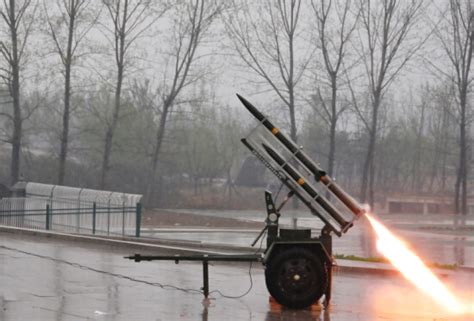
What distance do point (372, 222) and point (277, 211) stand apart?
1.59 m

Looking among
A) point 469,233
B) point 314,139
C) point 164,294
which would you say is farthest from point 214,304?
point 314,139

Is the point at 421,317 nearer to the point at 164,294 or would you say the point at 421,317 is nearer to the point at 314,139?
the point at 164,294

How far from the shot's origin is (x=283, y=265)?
13.1 m

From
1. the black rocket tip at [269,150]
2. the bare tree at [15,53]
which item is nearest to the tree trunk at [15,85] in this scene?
the bare tree at [15,53]

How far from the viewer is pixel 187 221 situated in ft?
132

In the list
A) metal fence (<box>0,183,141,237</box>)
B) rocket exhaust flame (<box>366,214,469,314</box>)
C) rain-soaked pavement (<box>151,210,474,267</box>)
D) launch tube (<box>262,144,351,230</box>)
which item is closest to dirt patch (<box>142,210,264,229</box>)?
rain-soaked pavement (<box>151,210,474,267</box>)

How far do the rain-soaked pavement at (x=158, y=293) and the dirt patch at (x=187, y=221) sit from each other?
1723 centimetres

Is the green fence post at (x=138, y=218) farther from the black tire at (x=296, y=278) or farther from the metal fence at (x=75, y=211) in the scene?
the black tire at (x=296, y=278)

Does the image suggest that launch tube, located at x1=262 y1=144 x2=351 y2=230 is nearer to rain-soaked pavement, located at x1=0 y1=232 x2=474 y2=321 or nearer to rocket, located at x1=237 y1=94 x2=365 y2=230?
rocket, located at x1=237 y1=94 x2=365 y2=230

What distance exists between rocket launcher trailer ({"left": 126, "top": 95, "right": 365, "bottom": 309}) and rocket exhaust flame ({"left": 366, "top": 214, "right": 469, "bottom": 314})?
764 millimetres

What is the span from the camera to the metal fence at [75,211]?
26875 millimetres

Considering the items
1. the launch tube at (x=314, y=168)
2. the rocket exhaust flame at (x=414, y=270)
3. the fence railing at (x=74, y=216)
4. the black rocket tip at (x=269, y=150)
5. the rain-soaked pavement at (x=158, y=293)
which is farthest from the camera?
the fence railing at (x=74, y=216)

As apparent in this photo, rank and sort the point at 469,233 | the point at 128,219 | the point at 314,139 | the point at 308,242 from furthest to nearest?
the point at 314,139 → the point at 469,233 → the point at 128,219 → the point at 308,242

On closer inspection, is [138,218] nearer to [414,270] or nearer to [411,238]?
[411,238]
